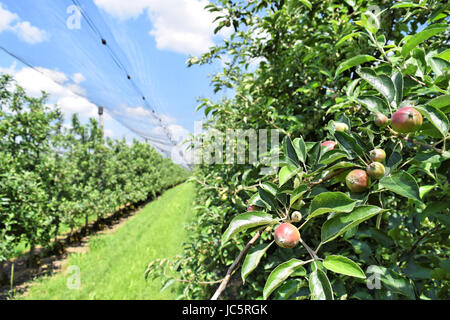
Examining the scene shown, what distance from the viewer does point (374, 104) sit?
0.60m

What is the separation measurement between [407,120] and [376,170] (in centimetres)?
12

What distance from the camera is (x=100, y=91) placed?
588 centimetres

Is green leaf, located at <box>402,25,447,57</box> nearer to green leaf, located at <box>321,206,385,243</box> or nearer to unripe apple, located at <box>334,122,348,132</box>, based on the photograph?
unripe apple, located at <box>334,122,348,132</box>

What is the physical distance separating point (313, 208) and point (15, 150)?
503 cm

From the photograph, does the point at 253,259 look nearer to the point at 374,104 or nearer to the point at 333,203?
the point at 333,203

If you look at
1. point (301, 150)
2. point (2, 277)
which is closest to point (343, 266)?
point (301, 150)

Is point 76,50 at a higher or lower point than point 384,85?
higher

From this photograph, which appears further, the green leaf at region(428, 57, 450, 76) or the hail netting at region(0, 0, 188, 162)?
the hail netting at region(0, 0, 188, 162)

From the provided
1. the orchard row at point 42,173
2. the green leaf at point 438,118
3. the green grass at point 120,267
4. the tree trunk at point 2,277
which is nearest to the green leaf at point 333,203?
the green leaf at point 438,118

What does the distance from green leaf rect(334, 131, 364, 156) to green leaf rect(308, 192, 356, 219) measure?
14cm

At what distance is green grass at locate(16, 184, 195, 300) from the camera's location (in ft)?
10.2

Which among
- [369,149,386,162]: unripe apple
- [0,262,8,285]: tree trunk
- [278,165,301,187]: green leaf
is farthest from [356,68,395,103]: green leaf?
[0,262,8,285]: tree trunk

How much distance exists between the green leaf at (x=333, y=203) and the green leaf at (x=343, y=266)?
0.11 metres
